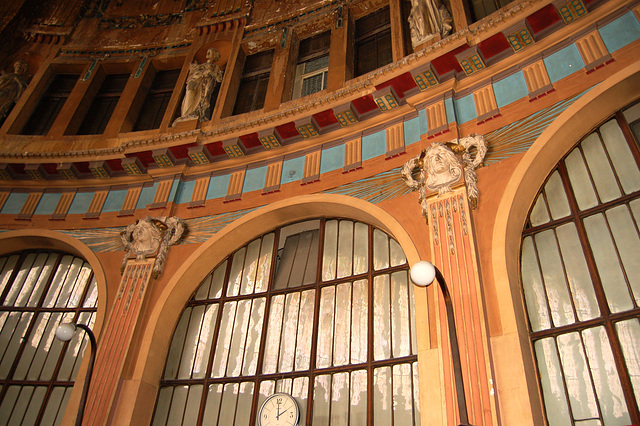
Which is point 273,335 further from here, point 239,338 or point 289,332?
point 239,338

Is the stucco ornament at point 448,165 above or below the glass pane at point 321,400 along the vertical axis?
above

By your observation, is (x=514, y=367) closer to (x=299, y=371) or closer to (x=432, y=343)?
(x=432, y=343)

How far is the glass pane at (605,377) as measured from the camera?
5402 millimetres

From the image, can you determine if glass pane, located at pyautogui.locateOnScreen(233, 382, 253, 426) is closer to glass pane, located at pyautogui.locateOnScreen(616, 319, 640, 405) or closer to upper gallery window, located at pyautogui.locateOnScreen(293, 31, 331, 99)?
glass pane, located at pyautogui.locateOnScreen(616, 319, 640, 405)

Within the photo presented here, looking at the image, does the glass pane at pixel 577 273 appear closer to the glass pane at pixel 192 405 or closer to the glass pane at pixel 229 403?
the glass pane at pixel 229 403

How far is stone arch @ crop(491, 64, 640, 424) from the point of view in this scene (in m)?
6.16

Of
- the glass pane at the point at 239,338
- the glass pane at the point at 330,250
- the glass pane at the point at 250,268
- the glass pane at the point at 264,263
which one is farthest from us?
the glass pane at the point at 250,268

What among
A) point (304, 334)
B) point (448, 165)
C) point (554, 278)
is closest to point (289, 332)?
point (304, 334)

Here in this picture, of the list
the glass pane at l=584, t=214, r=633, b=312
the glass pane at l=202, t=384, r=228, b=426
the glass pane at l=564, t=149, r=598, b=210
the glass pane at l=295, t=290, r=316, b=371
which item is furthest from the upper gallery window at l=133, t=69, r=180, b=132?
the glass pane at l=584, t=214, r=633, b=312

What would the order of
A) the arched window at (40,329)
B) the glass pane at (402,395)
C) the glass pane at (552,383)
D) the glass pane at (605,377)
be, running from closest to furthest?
the glass pane at (605,377) < the glass pane at (552,383) < the glass pane at (402,395) < the arched window at (40,329)

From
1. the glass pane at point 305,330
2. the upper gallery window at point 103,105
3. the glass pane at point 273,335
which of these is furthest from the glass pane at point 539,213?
the upper gallery window at point 103,105

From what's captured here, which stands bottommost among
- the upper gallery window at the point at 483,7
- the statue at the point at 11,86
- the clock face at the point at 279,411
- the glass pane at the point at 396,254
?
the clock face at the point at 279,411

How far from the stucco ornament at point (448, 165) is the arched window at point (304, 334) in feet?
3.99

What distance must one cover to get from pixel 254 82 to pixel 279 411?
849 centimetres
